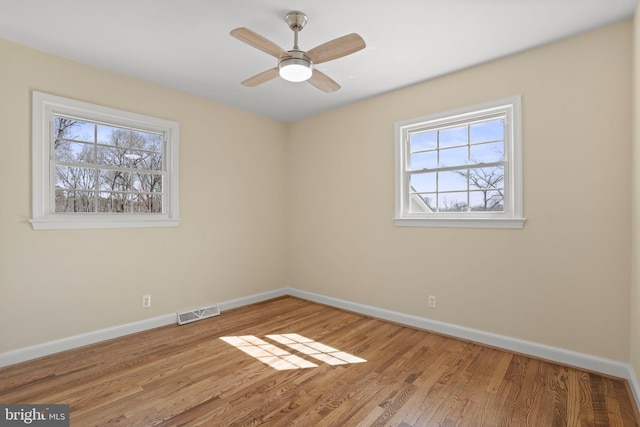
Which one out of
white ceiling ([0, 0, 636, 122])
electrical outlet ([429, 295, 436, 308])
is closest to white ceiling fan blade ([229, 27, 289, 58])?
white ceiling ([0, 0, 636, 122])

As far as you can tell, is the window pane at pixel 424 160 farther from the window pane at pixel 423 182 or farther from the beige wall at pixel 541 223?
the beige wall at pixel 541 223

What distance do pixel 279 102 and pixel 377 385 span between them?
3.22 meters

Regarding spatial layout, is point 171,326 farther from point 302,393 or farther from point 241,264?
point 302,393

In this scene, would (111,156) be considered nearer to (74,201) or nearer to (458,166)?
(74,201)

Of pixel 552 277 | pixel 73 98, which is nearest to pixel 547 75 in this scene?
pixel 552 277

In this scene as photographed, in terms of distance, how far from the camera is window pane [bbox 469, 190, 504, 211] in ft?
9.48

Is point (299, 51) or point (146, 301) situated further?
point (146, 301)

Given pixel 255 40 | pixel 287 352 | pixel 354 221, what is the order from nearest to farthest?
pixel 255 40 → pixel 287 352 → pixel 354 221

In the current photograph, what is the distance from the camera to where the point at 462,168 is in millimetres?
3088

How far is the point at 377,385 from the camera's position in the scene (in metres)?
2.21

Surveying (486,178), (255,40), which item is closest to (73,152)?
(255,40)

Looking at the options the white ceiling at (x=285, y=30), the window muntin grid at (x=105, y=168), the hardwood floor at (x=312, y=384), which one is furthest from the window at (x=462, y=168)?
the window muntin grid at (x=105, y=168)

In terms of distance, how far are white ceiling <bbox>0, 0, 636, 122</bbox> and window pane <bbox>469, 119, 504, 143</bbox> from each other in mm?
573

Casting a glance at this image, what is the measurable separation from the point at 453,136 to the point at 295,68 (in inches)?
73.9
